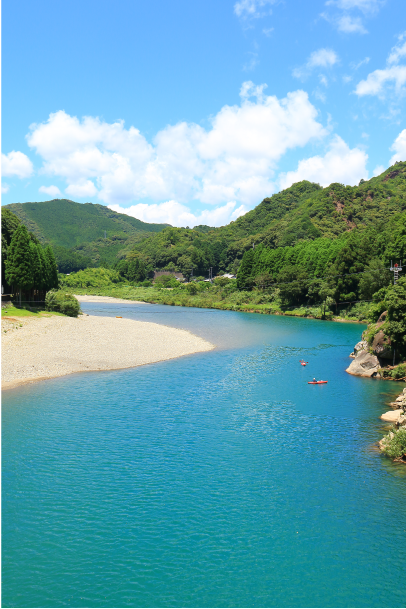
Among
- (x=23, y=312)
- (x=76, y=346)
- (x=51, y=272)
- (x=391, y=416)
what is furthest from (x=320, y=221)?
(x=391, y=416)

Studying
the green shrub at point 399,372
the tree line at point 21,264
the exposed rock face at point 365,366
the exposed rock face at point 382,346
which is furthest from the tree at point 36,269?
the green shrub at point 399,372

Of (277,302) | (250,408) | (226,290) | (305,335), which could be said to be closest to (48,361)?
(250,408)

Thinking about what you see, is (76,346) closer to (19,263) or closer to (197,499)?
(19,263)

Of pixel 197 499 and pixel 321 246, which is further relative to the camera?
pixel 321 246

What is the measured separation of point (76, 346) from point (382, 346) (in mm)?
29887

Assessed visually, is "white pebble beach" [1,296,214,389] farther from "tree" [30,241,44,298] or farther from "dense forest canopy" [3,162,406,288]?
"dense forest canopy" [3,162,406,288]

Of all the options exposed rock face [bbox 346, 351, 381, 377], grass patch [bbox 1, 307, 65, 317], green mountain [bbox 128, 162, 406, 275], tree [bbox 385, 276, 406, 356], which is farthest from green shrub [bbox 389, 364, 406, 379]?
green mountain [bbox 128, 162, 406, 275]

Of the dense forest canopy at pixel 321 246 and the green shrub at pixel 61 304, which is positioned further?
the dense forest canopy at pixel 321 246

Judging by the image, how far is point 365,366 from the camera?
41469 millimetres

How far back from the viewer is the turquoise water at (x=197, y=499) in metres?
14.3

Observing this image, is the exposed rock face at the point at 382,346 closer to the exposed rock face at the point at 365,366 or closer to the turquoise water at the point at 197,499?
the exposed rock face at the point at 365,366

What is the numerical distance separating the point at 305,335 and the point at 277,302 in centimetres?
3888

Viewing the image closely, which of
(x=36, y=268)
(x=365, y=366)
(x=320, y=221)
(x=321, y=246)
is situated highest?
(x=320, y=221)

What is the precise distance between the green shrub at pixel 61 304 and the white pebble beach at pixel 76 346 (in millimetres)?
6302
